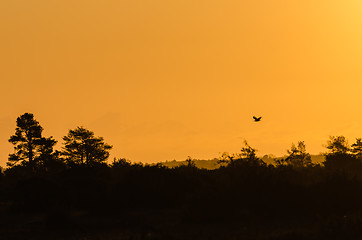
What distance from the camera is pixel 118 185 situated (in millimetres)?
43750

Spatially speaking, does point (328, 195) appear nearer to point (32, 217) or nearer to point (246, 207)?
point (246, 207)

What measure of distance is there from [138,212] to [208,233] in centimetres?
883

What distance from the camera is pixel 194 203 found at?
3641cm

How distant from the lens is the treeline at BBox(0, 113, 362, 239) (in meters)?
32.3

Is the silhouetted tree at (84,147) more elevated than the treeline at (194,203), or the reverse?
the silhouetted tree at (84,147)

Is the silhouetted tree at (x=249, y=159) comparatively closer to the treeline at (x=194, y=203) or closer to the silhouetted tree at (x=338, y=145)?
the treeline at (x=194, y=203)

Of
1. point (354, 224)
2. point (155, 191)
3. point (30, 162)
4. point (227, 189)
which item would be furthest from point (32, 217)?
point (30, 162)

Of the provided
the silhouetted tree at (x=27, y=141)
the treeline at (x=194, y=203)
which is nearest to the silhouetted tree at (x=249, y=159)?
the treeline at (x=194, y=203)

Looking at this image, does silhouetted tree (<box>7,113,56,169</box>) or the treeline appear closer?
the treeline

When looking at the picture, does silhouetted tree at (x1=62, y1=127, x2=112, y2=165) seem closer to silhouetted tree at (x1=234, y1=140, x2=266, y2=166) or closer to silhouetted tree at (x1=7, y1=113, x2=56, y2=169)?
silhouetted tree at (x1=7, y1=113, x2=56, y2=169)

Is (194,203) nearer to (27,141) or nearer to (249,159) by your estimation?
(249,159)

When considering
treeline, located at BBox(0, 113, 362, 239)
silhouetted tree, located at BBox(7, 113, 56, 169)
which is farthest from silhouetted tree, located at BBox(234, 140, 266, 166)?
silhouetted tree, located at BBox(7, 113, 56, 169)

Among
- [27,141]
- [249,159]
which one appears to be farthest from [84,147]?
[249,159]

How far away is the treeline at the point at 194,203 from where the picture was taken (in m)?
32.3
